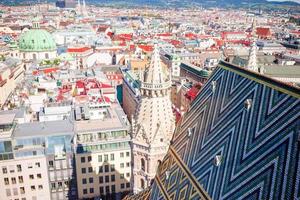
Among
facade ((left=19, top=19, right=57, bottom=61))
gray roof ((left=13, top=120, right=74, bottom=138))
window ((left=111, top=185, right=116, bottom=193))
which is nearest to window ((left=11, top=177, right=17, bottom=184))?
gray roof ((left=13, top=120, right=74, bottom=138))

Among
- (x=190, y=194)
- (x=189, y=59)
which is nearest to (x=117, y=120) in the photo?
(x=190, y=194)

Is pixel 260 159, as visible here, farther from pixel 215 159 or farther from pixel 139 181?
pixel 139 181

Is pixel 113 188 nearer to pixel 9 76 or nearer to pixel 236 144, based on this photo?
pixel 236 144

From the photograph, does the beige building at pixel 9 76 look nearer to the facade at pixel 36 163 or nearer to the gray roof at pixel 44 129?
the gray roof at pixel 44 129

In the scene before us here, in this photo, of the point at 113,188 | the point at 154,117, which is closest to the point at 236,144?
the point at 154,117

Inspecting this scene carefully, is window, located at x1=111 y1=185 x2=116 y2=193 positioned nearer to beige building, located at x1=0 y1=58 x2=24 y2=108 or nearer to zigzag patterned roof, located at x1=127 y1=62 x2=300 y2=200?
zigzag patterned roof, located at x1=127 y1=62 x2=300 y2=200

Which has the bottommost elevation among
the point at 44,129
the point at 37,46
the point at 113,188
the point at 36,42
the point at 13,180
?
the point at 113,188

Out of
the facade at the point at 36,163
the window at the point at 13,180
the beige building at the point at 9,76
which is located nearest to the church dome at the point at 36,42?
the beige building at the point at 9,76
